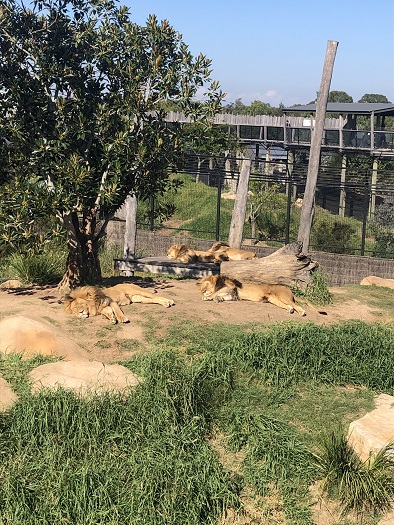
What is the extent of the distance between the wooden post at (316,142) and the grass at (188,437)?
19.8ft

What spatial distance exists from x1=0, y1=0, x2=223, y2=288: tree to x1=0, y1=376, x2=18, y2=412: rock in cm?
311

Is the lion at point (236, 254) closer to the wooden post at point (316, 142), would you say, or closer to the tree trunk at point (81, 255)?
the wooden post at point (316, 142)

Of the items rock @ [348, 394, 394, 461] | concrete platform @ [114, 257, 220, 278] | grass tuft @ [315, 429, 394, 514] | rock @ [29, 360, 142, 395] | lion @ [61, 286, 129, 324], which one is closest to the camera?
grass tuft @ [315, 429, 394, 514]

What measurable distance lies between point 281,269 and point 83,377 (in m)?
5.81

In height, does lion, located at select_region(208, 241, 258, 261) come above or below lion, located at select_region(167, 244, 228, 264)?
above

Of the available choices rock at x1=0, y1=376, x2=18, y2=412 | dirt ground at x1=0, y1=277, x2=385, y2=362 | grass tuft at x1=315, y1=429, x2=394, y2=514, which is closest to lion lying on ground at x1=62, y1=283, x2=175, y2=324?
dirt ground at x1=0, y1=277, x2=385, y2=362

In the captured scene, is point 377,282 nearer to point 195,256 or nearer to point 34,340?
point 195,256

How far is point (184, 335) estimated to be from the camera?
Answer: 32.6ft

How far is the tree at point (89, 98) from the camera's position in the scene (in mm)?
10617

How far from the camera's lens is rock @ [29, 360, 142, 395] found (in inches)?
304

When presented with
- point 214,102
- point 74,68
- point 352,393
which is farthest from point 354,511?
point 74,68

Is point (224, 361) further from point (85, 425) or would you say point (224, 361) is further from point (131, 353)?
point (85, 425)

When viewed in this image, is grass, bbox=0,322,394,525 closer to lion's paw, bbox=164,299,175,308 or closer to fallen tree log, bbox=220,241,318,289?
lion's paw, bbox=164,299,175,308

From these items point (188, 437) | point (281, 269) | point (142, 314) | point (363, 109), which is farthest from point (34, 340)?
point (363, 109)
